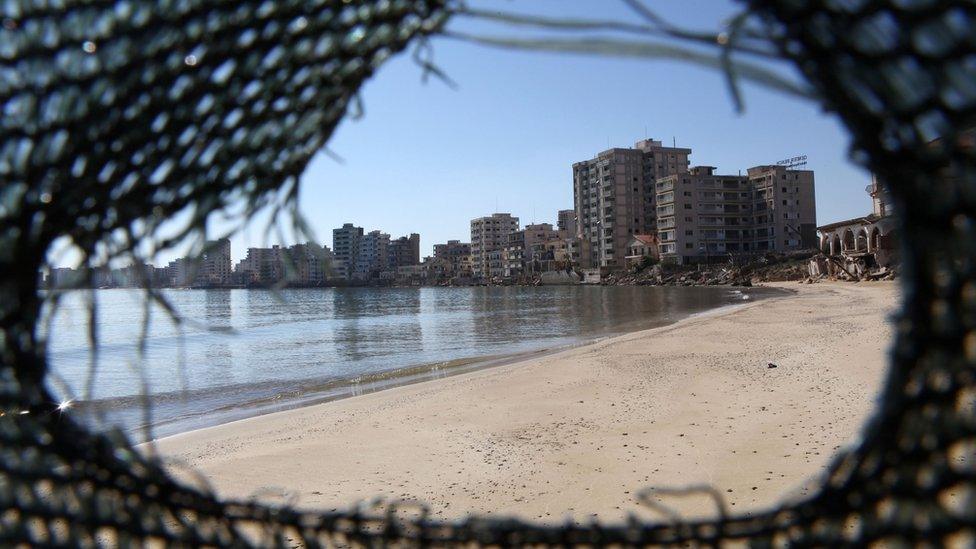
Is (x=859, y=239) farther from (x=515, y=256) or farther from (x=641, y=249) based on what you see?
(x=515, y=256)

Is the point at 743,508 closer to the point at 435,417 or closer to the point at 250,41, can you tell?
the point at 250,41

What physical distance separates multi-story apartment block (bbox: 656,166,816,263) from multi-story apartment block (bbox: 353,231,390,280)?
264 ft

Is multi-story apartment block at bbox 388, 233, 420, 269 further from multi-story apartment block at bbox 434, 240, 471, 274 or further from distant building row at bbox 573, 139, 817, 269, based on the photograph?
distant building row at bbox 573, 139, 817, 269

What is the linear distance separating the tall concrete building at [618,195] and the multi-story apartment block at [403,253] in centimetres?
6597

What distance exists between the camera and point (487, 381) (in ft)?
39.8

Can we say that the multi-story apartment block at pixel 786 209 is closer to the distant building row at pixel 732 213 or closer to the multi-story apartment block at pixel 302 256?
the distant building row at pixel 732 213

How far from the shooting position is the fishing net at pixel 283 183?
2.79 ft

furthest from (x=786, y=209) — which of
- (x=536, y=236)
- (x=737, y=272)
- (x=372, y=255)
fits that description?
(x=372, y=255)

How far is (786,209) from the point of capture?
282ft

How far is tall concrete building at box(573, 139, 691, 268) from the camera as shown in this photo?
104125mm

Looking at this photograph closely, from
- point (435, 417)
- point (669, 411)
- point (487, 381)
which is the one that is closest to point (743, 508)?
point (669, 411)

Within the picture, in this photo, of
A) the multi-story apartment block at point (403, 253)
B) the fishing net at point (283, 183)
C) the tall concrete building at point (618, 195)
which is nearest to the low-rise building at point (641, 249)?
the tall concrete building at point (618, 195)

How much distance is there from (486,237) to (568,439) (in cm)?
13963

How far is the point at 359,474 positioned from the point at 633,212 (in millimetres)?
103647
